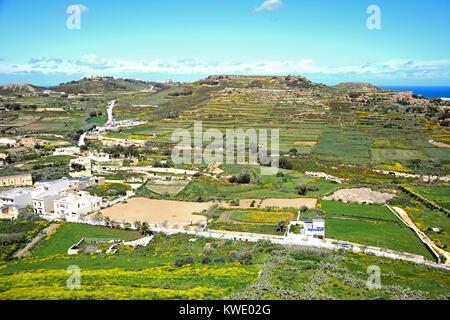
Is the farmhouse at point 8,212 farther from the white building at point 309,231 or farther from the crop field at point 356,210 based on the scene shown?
the crop field at point 356,210

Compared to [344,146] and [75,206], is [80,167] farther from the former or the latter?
[344,146]

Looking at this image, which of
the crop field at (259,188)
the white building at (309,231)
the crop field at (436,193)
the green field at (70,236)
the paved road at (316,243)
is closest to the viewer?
the paved road at (316,243)

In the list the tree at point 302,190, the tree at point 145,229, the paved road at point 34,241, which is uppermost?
the tree at point 302,190

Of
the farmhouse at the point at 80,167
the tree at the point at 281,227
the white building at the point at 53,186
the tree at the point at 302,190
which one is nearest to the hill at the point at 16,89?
the farmhouse at the point at 80,167

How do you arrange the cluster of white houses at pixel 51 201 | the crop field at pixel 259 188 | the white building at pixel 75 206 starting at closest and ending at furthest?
1. the white building at pixel 75 206
2. the cluster of white houses at pixel 51 201
3. the crop field at pixel 259 188

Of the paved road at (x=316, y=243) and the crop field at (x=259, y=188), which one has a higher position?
the crop field at (x=259, y=188)

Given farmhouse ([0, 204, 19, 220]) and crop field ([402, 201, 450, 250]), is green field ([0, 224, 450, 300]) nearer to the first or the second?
crop field ([402, 201, 450, 250])
